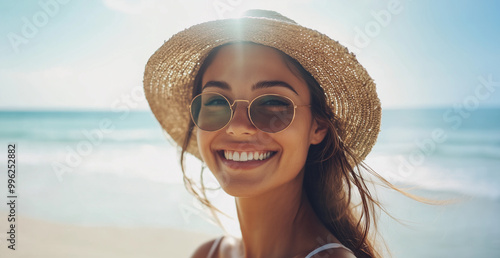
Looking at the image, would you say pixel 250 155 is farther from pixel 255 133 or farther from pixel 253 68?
pixel 253 68

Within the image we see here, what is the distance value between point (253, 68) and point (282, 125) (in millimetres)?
323

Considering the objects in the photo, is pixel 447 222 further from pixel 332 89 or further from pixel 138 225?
pixel 332 89

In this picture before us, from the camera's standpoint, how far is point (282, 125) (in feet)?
6.99

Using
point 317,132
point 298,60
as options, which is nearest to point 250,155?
point 317,132

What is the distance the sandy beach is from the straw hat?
13.3 feet

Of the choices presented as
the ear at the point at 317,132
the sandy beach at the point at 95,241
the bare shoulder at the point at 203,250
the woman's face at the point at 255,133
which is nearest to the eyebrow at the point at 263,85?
the woman's face at the point at 255,133

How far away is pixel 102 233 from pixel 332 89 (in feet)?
18.4

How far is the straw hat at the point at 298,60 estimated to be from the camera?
7.08 feet

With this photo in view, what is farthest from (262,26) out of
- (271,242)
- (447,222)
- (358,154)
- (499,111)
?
(499,111)

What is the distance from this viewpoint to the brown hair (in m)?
2.34

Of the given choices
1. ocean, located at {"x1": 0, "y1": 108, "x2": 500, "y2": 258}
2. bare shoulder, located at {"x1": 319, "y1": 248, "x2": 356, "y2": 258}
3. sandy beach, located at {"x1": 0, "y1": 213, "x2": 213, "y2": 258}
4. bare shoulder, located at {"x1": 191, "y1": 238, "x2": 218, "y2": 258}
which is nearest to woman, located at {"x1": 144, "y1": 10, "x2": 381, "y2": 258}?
bare shoulder, located at {"x1": 319, "y1": 248, "x2": 356, "y2": 258}

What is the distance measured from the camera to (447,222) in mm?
7219

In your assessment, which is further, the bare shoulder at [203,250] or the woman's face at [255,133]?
the bare shoulder at [203,250]

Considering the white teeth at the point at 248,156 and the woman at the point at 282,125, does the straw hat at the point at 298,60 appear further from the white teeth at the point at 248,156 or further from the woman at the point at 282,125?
the white teeth at the point at 248,156
